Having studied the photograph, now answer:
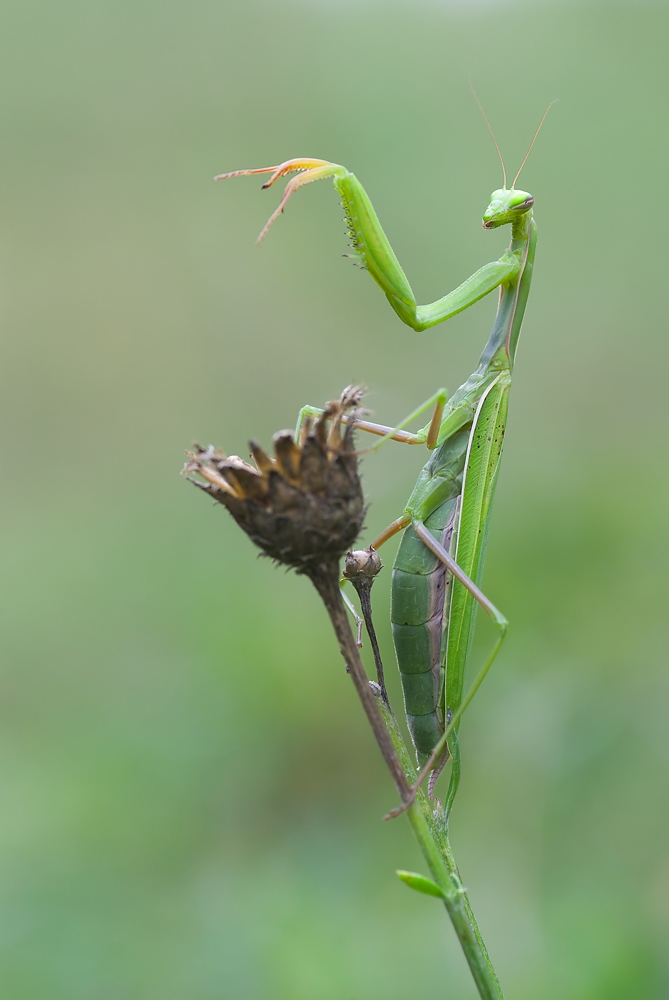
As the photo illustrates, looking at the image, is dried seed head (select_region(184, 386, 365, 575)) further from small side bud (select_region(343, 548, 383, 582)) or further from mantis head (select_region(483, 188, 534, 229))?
mantis head (select_region(483, 188, 534, 229))

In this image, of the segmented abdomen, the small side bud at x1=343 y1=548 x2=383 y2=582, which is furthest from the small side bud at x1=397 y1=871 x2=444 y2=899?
the segmented abdomen

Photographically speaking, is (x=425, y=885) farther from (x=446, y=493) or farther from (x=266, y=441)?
(x=266, y=441)

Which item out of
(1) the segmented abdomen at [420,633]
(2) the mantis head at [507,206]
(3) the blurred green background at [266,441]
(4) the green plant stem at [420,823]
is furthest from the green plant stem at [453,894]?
(2) the mantis head at [507,206]

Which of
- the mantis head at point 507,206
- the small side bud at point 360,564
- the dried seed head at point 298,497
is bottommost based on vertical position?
the small side bud at point 360,564

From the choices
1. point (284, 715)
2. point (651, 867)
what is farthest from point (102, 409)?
point (651, 867)

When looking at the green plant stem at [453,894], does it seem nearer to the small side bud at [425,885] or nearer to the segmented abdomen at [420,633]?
the small side bud at [425,885]

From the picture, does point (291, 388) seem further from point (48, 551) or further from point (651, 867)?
point (651, 867)

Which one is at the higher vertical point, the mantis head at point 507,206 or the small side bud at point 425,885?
the mantis head at point 507,206
